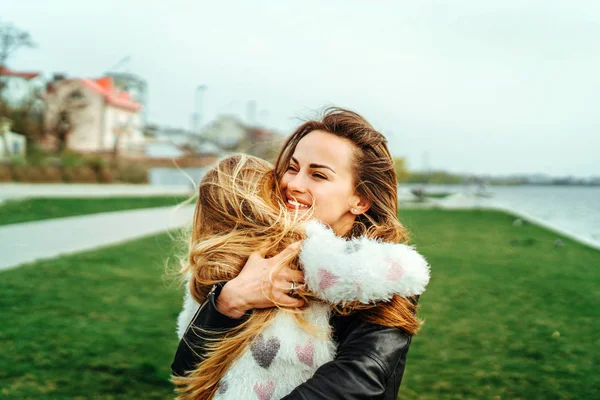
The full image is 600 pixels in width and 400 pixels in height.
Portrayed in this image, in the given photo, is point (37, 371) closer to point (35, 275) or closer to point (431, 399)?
point (431, 399)

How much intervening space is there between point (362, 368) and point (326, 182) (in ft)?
2.09

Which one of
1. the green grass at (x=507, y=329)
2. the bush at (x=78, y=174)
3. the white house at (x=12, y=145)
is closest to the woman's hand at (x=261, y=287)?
the green grass at (x=507, y=329)

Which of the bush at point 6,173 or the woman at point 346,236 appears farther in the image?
the bush at point 6,173

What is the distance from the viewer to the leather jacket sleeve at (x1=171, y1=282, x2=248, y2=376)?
1.67 metres

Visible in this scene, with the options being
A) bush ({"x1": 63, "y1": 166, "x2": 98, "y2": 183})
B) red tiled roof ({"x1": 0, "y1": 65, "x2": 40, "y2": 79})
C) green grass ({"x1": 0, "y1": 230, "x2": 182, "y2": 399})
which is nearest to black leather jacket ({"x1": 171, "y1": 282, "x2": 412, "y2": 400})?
green grass ({"x1": 0, "y1": 230, "x2": 182, "y2": 399})

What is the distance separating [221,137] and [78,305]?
82956mm

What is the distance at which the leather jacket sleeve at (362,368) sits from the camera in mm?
1415

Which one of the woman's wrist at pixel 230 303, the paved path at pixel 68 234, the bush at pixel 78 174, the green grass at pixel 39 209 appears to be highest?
the woman's wrist at pixel 230 303

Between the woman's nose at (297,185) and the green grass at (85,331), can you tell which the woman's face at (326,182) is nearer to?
the woman's nose at (297,185)

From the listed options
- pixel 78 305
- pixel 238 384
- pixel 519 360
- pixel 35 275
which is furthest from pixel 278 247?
pixel 35 275

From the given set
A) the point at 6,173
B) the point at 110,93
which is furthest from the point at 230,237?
the point at 110,93

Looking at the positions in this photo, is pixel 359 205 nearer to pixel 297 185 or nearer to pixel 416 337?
pixel 297 185

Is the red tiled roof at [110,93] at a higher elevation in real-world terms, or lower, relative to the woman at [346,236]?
lower

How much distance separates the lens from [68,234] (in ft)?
36.8
